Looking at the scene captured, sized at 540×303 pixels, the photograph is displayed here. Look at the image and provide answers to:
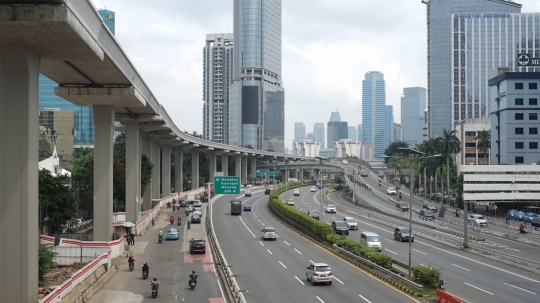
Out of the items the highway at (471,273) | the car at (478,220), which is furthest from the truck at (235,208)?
the car at (478,220)

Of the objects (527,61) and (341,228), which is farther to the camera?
(527,61)

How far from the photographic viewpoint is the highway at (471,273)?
108 feet

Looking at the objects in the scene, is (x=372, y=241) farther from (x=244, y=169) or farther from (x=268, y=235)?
(x=244, y=169)

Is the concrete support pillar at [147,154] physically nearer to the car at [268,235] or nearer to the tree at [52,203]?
the tree at [52,203]

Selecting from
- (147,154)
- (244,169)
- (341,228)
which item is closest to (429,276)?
(341,228)

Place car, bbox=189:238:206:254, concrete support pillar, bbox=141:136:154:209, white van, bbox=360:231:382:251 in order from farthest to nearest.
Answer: concrete support pillar, bbox=141:136:154:209
white van, bbox=360:231:382:251
car, bbox=189:238:206:254

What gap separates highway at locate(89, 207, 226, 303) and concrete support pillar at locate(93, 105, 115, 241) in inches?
151

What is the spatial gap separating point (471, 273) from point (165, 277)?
20.9 metres


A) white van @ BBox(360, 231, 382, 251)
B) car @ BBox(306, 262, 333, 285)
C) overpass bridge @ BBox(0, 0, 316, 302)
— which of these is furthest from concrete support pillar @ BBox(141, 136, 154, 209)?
car @ BBox(306, 262, 333, 285)

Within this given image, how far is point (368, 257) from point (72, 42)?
25842mm

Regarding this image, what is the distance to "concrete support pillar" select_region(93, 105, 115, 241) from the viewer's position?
49750 millimetres

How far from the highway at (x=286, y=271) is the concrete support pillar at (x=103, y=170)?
10713 mm

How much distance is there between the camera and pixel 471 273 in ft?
133

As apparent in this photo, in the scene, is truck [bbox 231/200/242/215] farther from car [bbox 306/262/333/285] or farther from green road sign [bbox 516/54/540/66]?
green road sign [bbox 516/54/540/66]
